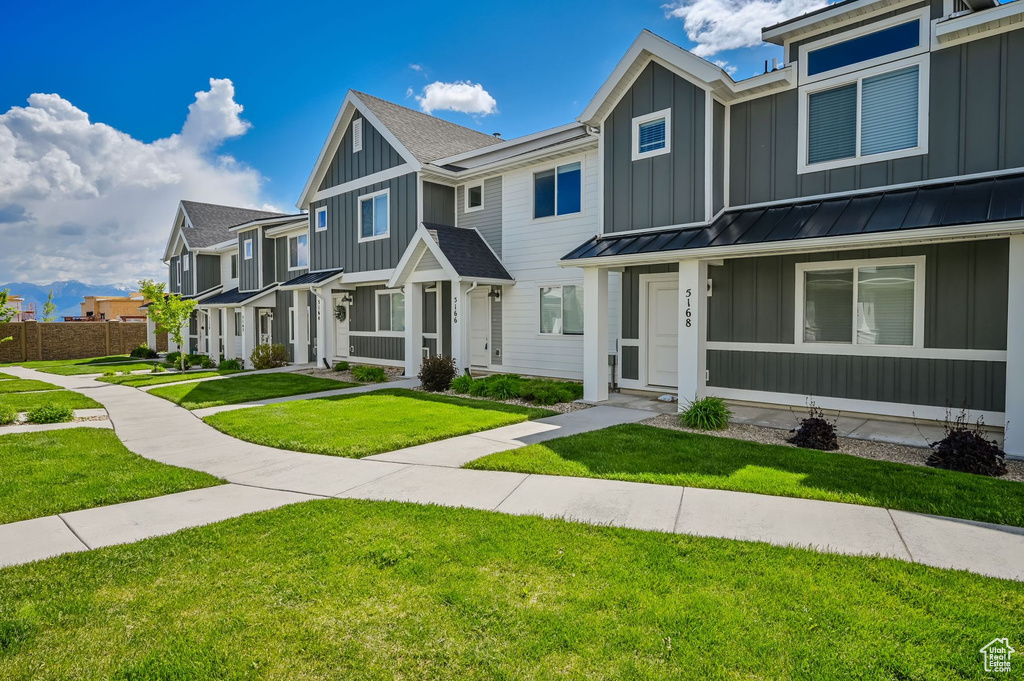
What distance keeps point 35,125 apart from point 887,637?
2715 cm

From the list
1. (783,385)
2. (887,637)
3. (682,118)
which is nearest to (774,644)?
(887,637)

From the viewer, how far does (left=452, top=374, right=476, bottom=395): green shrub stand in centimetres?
1267

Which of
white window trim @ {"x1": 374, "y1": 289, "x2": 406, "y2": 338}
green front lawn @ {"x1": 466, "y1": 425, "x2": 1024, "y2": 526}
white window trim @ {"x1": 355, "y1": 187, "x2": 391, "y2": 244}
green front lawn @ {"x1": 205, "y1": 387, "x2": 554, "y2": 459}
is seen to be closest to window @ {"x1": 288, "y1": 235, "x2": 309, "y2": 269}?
white window trim @ {"x1": 355, "y1": 187, "x2": 391, "y2": 244}

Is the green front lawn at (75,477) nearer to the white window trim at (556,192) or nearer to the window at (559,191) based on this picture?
the white window trim at (556,192)

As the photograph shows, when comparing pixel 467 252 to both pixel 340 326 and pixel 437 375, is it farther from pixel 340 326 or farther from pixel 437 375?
pixel 340 326

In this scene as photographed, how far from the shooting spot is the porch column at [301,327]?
2012 cm

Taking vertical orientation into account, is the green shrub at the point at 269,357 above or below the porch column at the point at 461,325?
below

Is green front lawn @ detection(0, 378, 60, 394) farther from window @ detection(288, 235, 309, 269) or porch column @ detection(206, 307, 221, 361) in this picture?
window @ detection(288, 235, 309, 269)

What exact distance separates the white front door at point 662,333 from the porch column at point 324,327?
37.4 ft

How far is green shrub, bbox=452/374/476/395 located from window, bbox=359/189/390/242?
684cm

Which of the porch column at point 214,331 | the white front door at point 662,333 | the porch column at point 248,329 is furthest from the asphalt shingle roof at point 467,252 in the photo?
the porch column at point 214,331

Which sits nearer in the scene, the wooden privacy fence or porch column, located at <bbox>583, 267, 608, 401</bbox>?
porch column, located at <bbox>583, 267, 608, 401</bbox>

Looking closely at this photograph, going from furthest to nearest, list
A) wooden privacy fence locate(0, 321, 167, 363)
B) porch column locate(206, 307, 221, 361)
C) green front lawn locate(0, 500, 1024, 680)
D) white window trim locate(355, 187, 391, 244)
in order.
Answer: wooden privacy fence locate(0, 321, 167, 363) → porch column locate(206, 307, 221, 361) → white window trim locate(355, 187, 391, 244) → green front lawn locate(0, 500, 1024, 680)

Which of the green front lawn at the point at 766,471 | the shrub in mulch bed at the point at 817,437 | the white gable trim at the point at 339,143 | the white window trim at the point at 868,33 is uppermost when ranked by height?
the white gable trim at the point at 339,143
